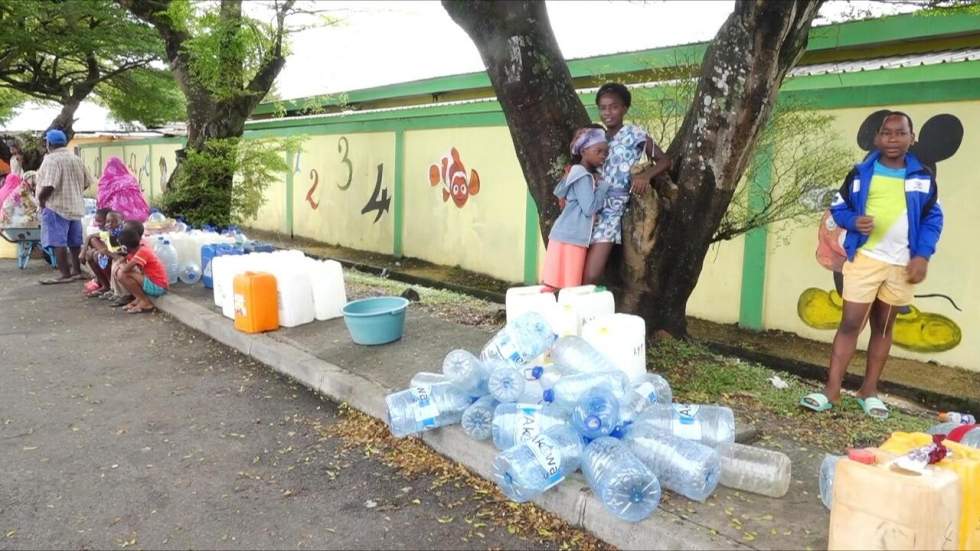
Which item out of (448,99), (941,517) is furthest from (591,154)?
(448,99)

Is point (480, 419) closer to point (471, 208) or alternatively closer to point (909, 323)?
point (909, 323)

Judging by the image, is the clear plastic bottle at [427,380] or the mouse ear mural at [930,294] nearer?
the clear plastic bottle at [427,380]

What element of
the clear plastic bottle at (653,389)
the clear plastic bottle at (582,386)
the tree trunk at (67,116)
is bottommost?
the clear plastic bottle at (653,389)

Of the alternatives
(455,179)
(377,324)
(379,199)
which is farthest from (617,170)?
(379,199)

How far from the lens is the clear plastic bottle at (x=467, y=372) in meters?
3.93

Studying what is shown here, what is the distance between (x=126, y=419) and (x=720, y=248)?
19.3 feet

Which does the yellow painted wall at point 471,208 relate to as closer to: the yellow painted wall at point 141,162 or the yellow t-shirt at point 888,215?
the yellow t-shirt at point 888,215

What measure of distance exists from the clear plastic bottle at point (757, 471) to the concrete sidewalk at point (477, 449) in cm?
6

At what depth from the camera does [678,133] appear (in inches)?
203

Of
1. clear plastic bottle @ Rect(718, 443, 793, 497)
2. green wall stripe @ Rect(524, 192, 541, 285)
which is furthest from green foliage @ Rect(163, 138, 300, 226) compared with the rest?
clear plastic bottle @ Rect(718, 443, 793, 497)

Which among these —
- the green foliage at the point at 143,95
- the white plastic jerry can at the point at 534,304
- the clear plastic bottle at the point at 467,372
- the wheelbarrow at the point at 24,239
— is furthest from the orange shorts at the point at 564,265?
the green foliage at the point at 143,95

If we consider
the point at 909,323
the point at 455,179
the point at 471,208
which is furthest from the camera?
the point at 455,179

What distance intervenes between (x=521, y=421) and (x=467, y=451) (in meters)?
0.48

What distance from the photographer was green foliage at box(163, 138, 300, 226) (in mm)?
11219
